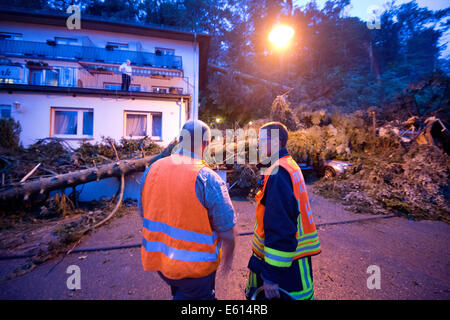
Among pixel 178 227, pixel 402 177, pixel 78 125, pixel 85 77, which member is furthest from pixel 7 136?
pixel 402 177

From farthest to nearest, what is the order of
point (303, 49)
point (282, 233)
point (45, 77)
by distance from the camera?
point (303, 49) < point (45, 77) < point (282, 233)

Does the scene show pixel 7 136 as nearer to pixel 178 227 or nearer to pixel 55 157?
pixel 55 157

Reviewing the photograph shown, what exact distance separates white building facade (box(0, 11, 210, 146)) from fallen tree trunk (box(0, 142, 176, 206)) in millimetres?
4664

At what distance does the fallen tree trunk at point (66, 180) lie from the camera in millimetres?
4816

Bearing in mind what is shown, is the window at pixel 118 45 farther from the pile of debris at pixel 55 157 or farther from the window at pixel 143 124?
the pile of debris at pixel 55 157

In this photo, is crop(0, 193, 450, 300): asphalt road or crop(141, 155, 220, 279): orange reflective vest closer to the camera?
crop(141, 155, 220, 279): orange reflective vest

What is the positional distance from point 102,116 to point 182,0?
21.8 m

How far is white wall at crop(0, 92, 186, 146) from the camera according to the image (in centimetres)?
990

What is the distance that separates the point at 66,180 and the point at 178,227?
6.02 metres

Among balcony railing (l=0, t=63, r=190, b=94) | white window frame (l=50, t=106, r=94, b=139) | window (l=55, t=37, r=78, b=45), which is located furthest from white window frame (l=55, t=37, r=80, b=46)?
white window frame (l=50, t=106, r=94, b=139)

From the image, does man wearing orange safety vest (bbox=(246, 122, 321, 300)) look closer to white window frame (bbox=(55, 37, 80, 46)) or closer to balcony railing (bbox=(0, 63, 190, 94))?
balcony railing (bbox=(0, 63, 190, 94))

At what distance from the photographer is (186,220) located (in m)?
1.29

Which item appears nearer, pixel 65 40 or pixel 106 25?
pixel 106 25
